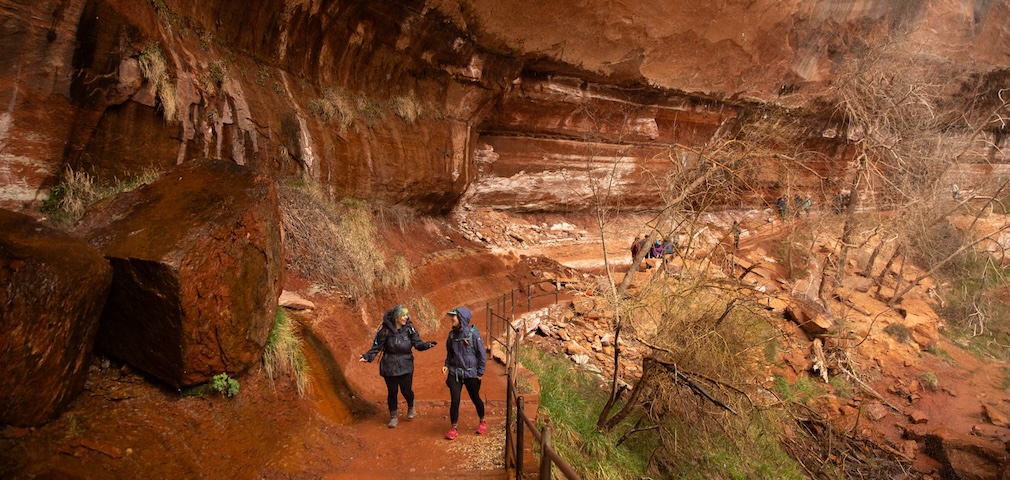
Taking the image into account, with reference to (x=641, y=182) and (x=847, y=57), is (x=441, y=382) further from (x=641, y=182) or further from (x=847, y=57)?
(x=847, y=57)

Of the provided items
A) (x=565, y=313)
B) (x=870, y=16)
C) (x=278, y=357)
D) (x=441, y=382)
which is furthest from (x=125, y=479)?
(x=870, y=16)

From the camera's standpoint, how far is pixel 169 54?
19.6 feet

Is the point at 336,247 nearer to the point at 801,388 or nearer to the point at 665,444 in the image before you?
the point at 665,444

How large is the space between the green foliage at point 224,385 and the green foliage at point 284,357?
0.44 m

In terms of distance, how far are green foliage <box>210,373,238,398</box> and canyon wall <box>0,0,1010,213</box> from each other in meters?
2.61

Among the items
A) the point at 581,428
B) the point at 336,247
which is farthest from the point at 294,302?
the point at 581,428

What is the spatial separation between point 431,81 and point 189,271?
9411mm

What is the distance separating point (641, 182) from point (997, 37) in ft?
40.8

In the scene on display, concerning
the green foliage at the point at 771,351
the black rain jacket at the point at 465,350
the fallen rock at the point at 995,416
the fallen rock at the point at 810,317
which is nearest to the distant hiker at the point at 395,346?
the black rain jacket at the point at 465,350

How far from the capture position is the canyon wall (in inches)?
199

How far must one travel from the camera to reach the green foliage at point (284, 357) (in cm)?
Answer: 470

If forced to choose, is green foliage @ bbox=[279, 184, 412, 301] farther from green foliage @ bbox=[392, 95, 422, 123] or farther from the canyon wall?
green foliage @ bbox=[392, 95, 422, 123]

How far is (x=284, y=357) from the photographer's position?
15.6 feet

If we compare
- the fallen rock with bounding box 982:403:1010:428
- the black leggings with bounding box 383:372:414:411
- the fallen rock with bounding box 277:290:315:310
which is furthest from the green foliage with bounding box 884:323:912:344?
the fallen rock with bounding box 277:290:315:310
